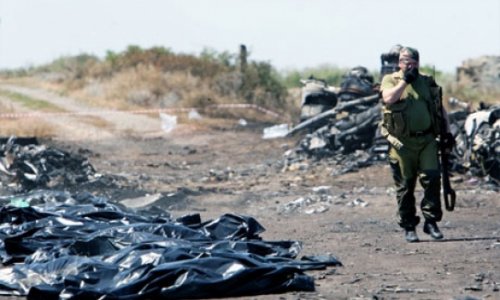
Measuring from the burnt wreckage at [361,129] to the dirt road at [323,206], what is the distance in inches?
16.2

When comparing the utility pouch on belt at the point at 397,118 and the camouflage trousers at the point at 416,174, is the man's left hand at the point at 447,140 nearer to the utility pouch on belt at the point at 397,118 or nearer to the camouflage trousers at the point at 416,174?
the camouflage trousers at the point at 416,174

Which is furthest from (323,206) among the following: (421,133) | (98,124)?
(98,124)

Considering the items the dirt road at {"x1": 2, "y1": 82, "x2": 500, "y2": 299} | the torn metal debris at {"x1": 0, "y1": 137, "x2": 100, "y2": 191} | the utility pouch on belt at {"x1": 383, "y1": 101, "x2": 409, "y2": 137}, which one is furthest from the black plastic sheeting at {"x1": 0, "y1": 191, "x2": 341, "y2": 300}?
the torn metal debris at {"x1": 0, "y1": 137, "x2": 100, "y2": 191}

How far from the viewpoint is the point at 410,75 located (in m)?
9.33

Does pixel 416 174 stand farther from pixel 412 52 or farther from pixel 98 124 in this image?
pixel 98 124

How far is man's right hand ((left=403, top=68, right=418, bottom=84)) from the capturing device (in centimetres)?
932

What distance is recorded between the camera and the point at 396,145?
952cm

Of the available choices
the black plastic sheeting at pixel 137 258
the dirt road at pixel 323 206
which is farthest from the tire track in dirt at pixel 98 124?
the black plastic sheeting at pixel 137 258

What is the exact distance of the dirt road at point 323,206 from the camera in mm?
7754

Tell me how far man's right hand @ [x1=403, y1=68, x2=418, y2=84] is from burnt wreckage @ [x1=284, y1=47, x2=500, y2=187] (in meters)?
4.23

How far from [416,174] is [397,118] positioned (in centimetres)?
61

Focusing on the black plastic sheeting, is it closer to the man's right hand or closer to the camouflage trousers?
the camouflage trousers

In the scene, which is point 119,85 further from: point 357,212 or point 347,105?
point 357,212

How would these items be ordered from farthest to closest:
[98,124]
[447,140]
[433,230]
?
[98,124]
[433,230]
[447,140]
